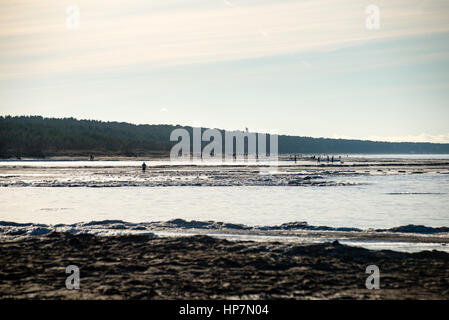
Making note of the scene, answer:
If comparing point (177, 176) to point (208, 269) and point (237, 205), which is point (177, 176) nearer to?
point (237, 205)

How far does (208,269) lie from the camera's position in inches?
478

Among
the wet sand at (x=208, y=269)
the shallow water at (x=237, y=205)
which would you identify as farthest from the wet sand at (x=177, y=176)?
the wet sand at (x=208, y=269)

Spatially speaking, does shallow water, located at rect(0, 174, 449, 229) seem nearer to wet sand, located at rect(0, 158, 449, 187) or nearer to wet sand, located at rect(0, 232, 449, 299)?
wet sand, located at rect(0, 158, 449, 187)

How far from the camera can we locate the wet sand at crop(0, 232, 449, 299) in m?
10.2

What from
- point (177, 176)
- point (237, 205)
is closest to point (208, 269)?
point (237, 205)

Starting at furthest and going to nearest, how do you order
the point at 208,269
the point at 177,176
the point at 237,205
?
the point at 177,176, the point at 237,205, the point at 208,269

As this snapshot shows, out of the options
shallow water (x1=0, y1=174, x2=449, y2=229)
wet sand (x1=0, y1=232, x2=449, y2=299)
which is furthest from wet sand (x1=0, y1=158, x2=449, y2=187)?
wet sand (x1=0, y1=232, x2=449, y2=299)

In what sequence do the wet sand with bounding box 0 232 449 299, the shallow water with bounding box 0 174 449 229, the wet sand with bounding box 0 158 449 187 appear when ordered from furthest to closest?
the wet sand with bounding box 0 158 449 187
the shallow water with bounding box 0 174 449 229
the wet sand with bounding box 0 232 449 299

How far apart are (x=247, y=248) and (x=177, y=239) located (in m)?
2.43

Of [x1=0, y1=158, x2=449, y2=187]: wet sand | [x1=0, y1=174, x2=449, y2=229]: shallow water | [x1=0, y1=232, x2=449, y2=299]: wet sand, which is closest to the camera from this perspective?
[x1=0, y1=232, x2=449, y2=299]: wet sand

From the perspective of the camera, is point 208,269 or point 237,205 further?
point 237,205

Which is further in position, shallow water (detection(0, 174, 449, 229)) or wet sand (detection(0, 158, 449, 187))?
wet sand (detection(0, 158, 449, 187))
